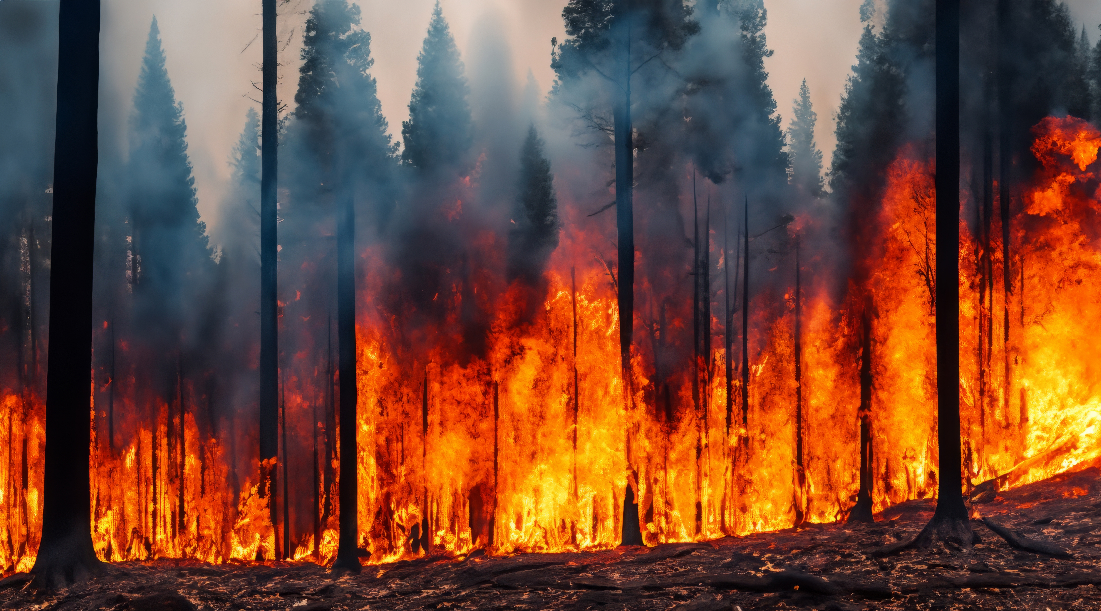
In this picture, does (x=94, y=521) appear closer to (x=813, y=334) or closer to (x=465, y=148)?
(x=465, y=148)

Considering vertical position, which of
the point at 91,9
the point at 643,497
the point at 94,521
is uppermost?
the point at 91,9

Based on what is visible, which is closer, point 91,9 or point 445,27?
point 91,9

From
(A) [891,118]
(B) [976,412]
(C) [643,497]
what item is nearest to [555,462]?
(C) [643,497]

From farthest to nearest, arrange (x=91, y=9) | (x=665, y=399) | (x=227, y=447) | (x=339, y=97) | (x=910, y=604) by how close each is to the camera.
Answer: (x=227, y=447)
(x=665, y=399)
(x=339, y=97)
(x=91, y=9)
(x=910, y=604)

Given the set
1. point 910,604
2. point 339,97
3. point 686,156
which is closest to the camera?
point 910,604

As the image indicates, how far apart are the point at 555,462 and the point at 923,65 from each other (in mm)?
17433

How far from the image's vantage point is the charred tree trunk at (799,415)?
979 inches

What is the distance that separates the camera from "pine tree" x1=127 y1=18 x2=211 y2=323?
29.5 meters

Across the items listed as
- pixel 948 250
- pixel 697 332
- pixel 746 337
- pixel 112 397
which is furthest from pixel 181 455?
pixel 948 250

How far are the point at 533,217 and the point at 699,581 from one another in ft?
54.8

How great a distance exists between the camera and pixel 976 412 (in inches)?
824

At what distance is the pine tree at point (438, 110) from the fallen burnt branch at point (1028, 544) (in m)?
19.7

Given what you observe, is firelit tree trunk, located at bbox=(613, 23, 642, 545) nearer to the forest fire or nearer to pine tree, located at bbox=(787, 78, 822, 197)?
the forest fire

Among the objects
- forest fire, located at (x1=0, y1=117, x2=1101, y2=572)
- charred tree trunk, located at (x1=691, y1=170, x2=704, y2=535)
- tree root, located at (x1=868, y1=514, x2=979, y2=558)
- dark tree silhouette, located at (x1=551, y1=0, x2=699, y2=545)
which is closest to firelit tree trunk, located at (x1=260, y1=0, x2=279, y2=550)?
dark tree silhouette, located at (x1=551, y1=0, x2=699, y2=545)
